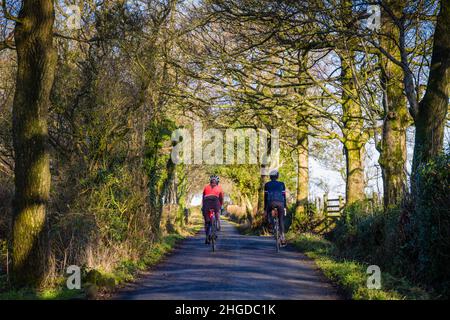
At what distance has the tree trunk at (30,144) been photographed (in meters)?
10.9

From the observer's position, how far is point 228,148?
4409cm

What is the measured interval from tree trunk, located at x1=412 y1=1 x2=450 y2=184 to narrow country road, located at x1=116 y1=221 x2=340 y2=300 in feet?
11.3

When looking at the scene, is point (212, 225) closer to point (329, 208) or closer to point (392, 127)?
point (392, 127)

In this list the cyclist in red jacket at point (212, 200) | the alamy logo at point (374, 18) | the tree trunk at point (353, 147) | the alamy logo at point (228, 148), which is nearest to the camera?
the alamy logo at point (374, 18)

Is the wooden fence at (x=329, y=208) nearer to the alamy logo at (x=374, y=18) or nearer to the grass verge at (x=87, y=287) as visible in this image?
the alamy logo at (x=374, y=18)

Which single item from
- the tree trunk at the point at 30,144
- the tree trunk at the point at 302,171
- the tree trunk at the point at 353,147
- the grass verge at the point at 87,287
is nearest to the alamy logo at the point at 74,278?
the grass verge at the point at 87,287

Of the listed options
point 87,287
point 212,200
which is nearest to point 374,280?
point 87,287

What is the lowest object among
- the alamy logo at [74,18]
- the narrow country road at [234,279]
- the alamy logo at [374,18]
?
Result: the narrow country road at [234,279]

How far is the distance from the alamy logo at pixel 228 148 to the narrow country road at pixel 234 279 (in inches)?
713

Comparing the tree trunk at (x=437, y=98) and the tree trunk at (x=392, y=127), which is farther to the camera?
the tree trunk at (x=392, y=127)

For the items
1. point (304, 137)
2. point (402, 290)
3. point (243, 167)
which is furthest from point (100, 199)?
point (243, 167)

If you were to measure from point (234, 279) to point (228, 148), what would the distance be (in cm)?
3247

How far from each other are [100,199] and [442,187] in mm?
7716
